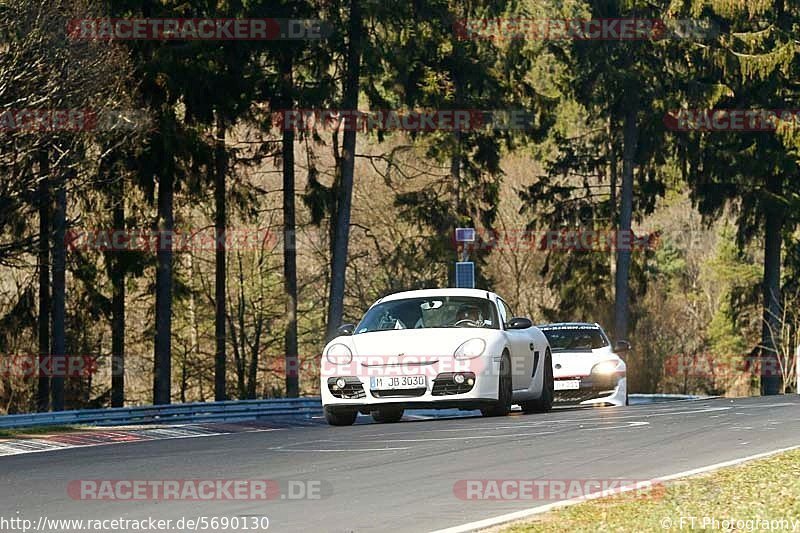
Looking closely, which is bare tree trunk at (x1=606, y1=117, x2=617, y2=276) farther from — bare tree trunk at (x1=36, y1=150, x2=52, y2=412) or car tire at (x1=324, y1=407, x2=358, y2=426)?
car tire at (x1=324, y1=407, x2=358, y2=426)

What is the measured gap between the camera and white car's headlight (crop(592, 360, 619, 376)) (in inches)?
965

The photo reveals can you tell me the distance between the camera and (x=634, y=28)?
47.6 meters

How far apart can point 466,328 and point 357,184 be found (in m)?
33.6

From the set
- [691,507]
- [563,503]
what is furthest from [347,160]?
[691,507]

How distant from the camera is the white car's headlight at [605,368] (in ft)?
80.4

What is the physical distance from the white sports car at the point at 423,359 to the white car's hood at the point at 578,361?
207 inches

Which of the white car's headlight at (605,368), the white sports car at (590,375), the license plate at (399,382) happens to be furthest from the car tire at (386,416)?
the white car's headlight at (605,368)

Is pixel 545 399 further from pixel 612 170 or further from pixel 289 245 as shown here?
pixel 612 170

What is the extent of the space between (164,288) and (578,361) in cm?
1447

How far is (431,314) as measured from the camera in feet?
62.5

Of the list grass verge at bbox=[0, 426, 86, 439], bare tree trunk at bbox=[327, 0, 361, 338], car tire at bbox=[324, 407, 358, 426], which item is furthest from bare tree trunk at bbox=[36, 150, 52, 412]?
car tire at bbox=[324, 407, 358, 426]

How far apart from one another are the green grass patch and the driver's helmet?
8.05m

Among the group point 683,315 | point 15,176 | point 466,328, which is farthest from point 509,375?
point 683,315

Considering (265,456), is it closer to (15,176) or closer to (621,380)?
(621,380)
